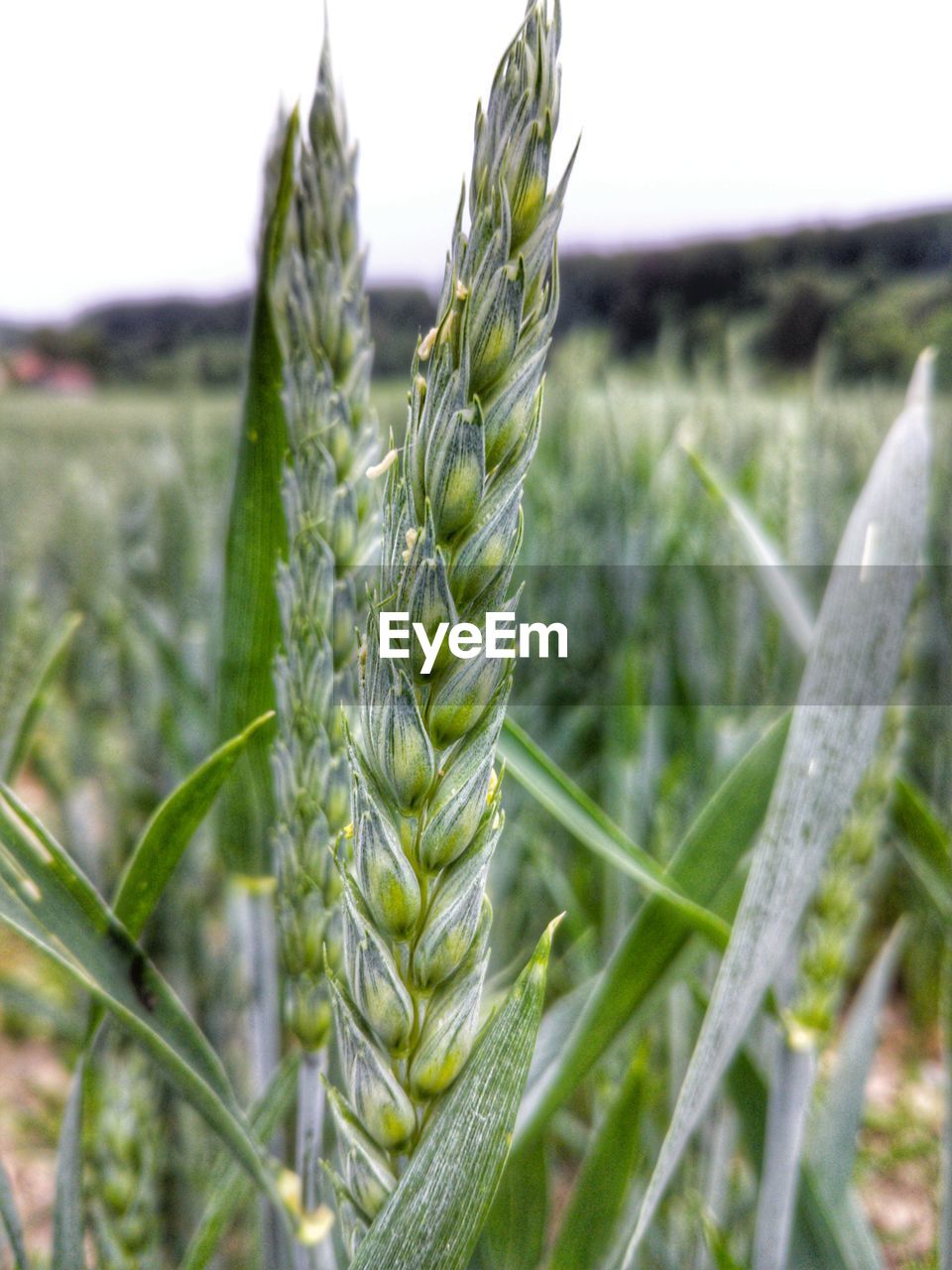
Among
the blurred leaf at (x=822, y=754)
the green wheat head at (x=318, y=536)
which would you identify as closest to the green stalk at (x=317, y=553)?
the green wheat head at (x=318, y=536)

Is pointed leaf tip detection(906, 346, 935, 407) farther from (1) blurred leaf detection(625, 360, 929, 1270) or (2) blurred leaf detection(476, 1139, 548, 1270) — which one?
(2) blurred leaf detection(476, 1139, 548, 1270)

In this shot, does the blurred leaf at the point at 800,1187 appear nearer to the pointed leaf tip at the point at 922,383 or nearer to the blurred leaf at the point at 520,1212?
the blurred leaf at the point at 520,1212

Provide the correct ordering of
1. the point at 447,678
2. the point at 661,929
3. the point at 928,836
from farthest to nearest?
the point at 928,836 → the point at 661,929 → the point at 447,678

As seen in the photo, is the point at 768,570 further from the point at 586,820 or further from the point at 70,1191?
the point at 70,1191

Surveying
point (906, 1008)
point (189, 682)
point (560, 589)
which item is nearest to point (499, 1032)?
point (189, 682)

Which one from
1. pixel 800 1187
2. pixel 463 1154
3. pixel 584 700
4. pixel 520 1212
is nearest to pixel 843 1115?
pixel 800 1187
